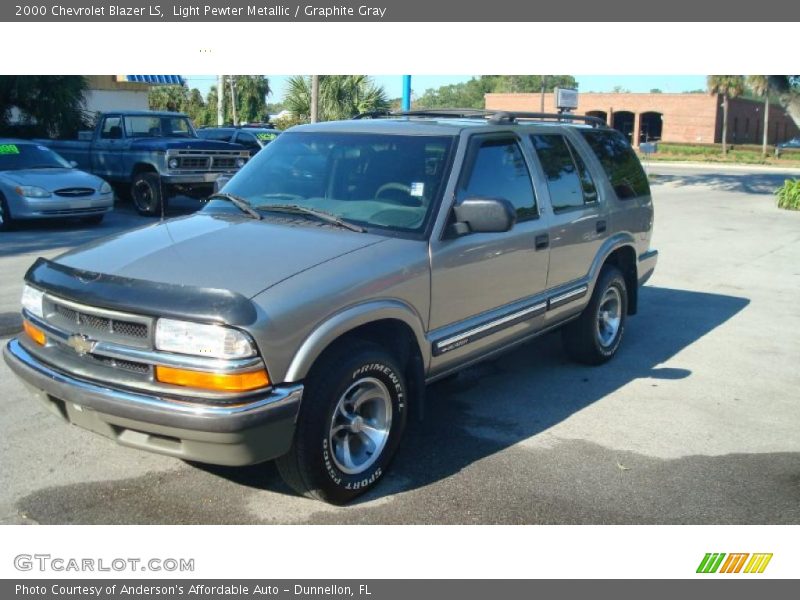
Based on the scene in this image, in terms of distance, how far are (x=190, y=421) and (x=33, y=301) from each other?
1382mm

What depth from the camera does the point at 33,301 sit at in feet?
13.8

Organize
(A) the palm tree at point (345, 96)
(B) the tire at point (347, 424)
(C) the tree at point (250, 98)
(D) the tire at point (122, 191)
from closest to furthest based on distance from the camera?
(B) the tire at point (347, 424), (D) the tire at point (122, 191), (A) the palm tree at point (345, 96), (C) the tree at point (250, 98)

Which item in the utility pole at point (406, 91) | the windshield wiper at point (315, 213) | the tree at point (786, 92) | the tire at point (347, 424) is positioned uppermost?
the tree at point (786, 92)

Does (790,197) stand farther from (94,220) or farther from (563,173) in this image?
(563,173)

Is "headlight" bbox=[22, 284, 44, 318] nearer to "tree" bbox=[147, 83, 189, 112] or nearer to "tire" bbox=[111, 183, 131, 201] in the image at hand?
"tire" bbox=[111, 183, 131, 201]

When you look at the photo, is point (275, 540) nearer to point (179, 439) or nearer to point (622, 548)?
point (179, 439)

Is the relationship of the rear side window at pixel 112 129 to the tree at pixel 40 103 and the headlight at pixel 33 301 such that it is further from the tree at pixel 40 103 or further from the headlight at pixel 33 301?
the headlight at pixel 33 301

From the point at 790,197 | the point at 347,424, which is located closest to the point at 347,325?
the point at 347,424

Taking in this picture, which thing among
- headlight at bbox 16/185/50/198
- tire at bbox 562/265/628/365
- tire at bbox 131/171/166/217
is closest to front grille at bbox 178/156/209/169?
tire at bbox 131/171/166/217

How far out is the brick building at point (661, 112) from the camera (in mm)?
61000

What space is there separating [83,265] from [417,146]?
2089 millimetres

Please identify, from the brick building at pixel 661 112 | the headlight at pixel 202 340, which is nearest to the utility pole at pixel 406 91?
the headlight at pixel 202 340

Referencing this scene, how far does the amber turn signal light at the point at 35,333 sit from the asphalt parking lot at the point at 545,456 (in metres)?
0.74

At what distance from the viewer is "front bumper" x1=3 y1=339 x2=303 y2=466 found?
3.47 m
